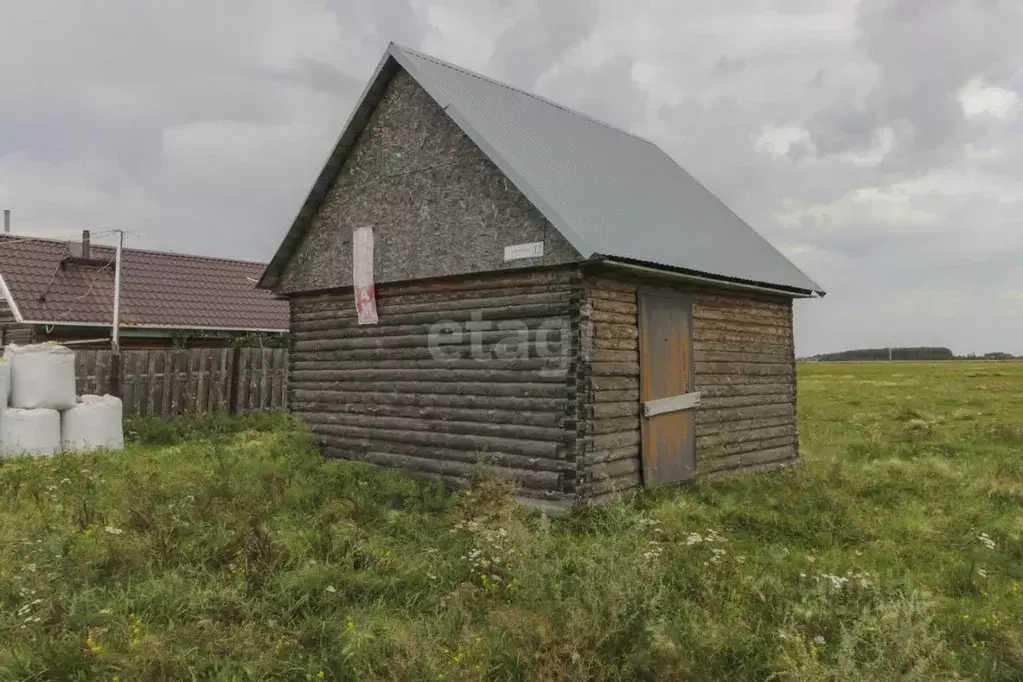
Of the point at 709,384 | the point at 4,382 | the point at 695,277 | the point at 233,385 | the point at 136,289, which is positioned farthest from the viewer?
the point at 136,289

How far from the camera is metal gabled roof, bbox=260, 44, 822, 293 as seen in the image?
9570 millimetres

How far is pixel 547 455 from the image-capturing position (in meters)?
9.34

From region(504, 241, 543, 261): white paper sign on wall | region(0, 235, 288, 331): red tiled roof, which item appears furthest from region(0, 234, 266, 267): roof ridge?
region(504, 241, 543, 261): white paper sign on wall

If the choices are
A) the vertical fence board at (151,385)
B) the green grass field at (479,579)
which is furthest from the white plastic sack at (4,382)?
the vertical fence board at (151,385)

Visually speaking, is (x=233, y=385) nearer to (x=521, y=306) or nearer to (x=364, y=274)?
(x=364, y=274)

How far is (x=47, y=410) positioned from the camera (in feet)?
39.5

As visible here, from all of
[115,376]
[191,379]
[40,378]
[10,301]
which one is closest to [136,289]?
[10,301]

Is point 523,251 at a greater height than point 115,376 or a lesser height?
greater

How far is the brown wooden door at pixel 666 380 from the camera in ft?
33.1

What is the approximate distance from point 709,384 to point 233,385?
32.8 feet

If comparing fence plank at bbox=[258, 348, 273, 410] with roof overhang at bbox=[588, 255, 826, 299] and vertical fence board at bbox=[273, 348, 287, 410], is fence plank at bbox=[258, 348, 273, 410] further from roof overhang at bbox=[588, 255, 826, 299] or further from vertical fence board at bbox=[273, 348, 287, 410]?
roof overhang at bbox=[588, 255, 826, 299]

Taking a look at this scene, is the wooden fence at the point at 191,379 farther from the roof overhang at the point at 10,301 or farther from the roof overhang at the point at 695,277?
the roof overhang at the point at 695,277

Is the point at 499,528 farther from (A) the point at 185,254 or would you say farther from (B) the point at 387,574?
(A) the point at 185,254

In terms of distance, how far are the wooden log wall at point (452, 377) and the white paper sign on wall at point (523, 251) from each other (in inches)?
10.9
